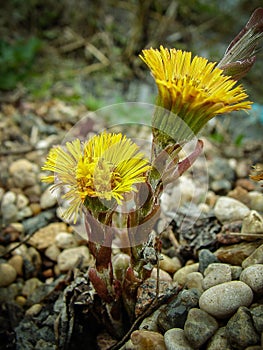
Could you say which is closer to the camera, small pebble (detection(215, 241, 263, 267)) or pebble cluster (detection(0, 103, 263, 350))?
pebble cluster (detection(0, 103, 263, 350))

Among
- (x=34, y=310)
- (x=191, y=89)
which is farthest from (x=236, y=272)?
(x=34, y=310)

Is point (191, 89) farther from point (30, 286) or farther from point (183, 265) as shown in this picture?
point (30, 286)

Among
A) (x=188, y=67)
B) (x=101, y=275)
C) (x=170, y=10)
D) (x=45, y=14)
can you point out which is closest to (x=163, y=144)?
(x=188, y=67)

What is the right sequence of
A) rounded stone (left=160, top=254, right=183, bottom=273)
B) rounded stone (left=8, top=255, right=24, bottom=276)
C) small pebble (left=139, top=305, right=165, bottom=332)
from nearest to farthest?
1. small pebble (left=139, top=305, right=165, bottom=332)
2. rounded stone (left=160, top=254, right=183, bottom=273)
3. rounded stone (left=8, top=255, right=24, bottom=276)

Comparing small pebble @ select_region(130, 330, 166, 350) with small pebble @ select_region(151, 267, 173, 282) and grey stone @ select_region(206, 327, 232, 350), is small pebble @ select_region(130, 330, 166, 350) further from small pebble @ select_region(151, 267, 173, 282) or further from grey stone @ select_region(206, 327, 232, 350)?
small pebble @ select_region(151, 267, 173, 282)

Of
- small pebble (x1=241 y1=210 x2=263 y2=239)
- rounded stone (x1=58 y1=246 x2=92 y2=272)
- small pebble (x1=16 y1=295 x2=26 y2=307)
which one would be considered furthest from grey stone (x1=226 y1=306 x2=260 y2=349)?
small pebble (x1=16 y1=295 x2=26 y2=307)

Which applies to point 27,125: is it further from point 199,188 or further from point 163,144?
point 163,144
